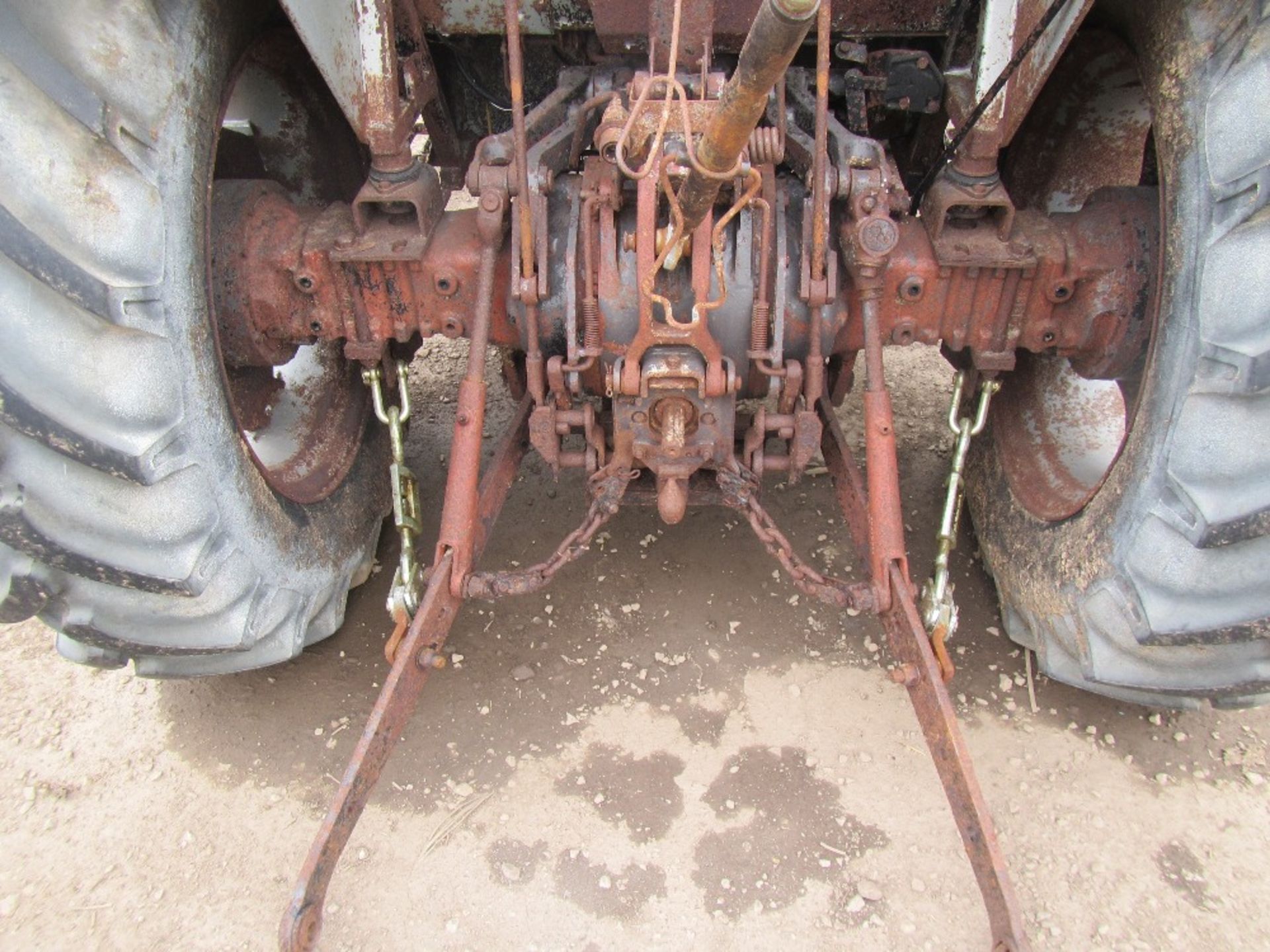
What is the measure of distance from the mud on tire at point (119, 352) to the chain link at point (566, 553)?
0.48m

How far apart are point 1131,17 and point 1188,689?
4.48 ft

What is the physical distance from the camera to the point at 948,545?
6.49 feet

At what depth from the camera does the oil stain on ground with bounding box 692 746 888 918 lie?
1.91 meters

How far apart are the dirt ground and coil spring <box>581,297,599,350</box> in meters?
0.88

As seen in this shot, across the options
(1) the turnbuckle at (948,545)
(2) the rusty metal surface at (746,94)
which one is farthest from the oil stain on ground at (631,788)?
(2) the rusty metal surface at (746,94)

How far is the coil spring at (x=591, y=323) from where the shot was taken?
77.0 inches

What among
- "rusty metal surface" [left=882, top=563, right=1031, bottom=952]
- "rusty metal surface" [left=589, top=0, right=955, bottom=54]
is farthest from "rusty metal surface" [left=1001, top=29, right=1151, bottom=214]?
"rusty metal surface" [left=882, top=563, right=1031, bottom=952]

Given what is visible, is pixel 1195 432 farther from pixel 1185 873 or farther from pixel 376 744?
pixel 376 744

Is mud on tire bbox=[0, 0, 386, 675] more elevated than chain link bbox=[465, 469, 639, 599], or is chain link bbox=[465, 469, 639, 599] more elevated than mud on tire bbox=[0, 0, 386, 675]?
mud on tire bbox=[0, 0, 386, 675]

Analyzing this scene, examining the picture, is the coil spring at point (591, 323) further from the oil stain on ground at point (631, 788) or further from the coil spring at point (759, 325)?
the oil stain on ground at point (631, 788)

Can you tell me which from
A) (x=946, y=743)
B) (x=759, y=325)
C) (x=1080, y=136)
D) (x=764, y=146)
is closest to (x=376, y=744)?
(x=946, y=743)

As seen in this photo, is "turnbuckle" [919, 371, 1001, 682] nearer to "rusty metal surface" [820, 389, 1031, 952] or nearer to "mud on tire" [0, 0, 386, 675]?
"rusty metal surface" [820, 389, 1031, 952]

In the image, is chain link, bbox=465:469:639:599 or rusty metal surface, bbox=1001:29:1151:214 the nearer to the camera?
chain link, bbox=465:469:639:599

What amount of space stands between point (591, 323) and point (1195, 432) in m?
1.15
